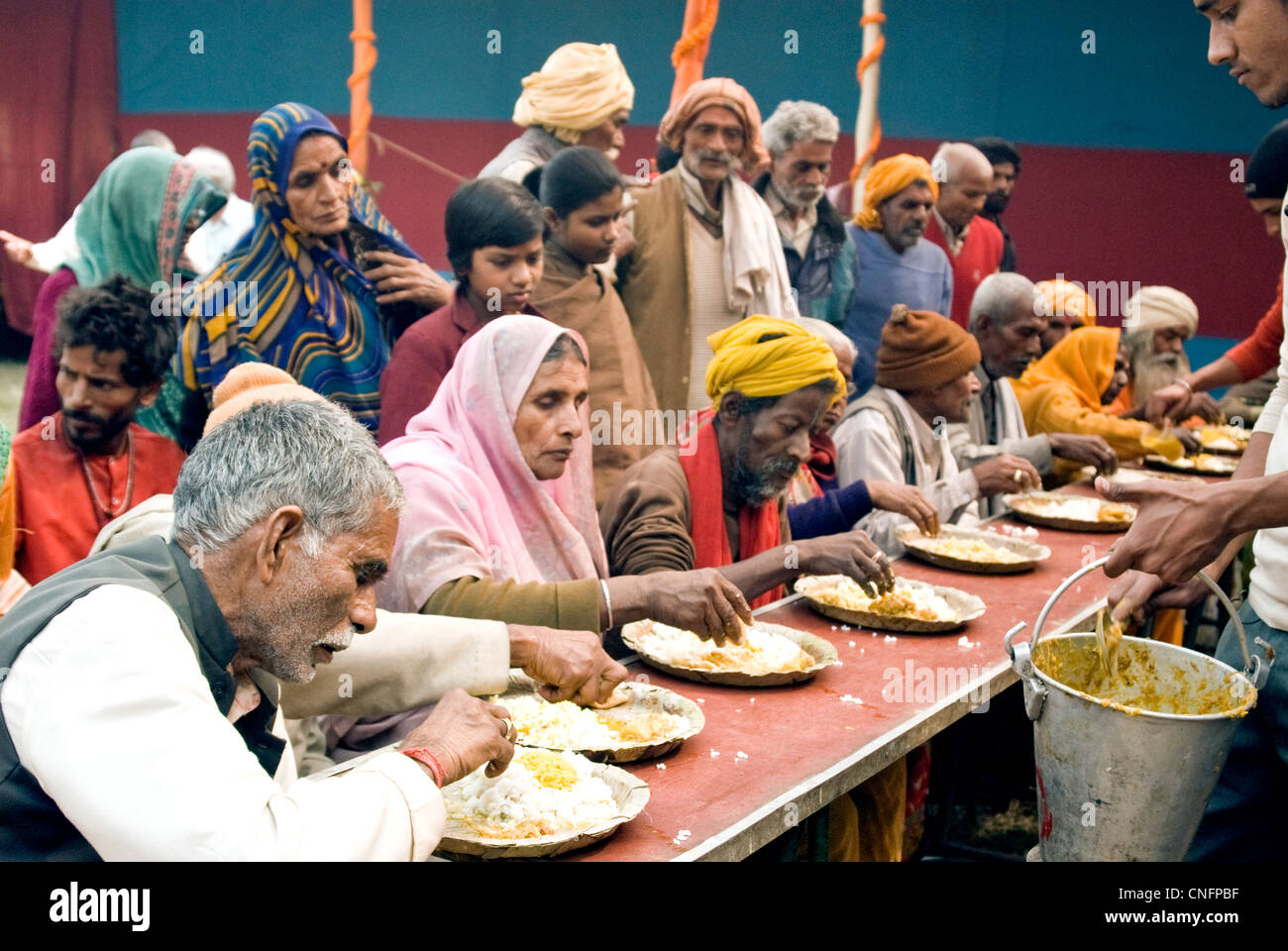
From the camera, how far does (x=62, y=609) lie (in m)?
1.55

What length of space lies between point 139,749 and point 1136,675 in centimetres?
212

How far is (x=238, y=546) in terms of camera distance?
68.3 inches

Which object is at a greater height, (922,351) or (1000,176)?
(1000,176)

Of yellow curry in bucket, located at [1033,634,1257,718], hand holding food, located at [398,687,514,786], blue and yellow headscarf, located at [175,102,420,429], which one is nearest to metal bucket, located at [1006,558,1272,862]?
yellow curry in bucket, located at [1033,634,1257,718]

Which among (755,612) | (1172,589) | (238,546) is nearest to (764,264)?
(755,612)

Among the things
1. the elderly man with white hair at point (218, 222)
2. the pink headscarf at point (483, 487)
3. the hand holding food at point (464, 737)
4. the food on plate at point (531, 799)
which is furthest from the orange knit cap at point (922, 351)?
the elderly man with white hair at point (218, 222)

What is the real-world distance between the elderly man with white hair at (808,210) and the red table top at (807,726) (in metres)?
2.54

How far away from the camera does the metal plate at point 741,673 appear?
2.76m

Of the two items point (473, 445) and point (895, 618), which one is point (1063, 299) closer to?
point (895, 618)

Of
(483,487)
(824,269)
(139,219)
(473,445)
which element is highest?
(139,219)

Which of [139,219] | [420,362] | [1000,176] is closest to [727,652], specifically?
[420,362]

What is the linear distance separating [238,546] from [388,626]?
64 cm

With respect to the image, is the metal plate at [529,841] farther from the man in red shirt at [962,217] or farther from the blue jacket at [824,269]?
the man in red shirt at [962,217]

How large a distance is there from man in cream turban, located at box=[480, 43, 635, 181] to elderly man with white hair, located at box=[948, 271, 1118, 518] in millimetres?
2075
